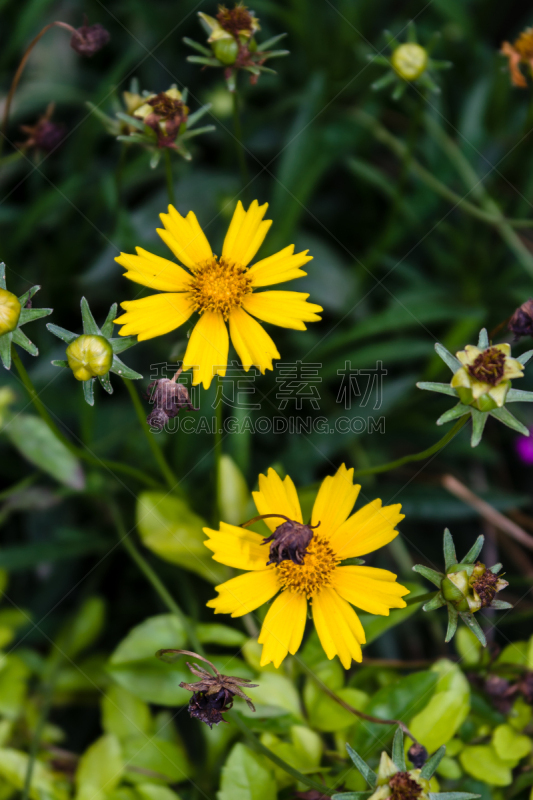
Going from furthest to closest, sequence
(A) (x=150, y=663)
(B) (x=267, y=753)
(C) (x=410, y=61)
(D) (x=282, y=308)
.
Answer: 1. (C) (x=410, y=61)
2. (A) (x=150, y=663)
3. (D) (x=282, y=308)
4. (B) (x=267, y=753)

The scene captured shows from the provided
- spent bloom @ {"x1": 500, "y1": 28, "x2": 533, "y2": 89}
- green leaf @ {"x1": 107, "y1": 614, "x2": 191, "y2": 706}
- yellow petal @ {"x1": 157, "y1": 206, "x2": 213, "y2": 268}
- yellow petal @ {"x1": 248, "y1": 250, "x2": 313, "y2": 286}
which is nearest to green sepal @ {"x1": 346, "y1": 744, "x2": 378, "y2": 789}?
green leaf @ {"x1": 107, "y1": 614, "x2": 191, "y2": 706}

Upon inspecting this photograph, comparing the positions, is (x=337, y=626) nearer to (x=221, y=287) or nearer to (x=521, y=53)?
(x=221, y=287)

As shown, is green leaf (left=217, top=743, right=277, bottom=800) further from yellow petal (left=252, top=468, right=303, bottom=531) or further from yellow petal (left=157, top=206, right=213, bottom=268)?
yellow petal (left=157, top=206, right=213, bottom=268)

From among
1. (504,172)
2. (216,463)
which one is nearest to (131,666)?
(216,463)

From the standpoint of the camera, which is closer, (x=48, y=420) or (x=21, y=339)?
(x=21, y=339)

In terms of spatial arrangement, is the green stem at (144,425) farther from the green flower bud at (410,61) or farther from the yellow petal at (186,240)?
the green flower bud at (410,61)

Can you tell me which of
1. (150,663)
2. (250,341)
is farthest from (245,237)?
(150,663)

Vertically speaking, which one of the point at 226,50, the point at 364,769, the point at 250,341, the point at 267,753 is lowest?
the point at 267,753

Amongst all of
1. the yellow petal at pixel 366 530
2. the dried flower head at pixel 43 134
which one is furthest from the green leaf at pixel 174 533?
the dried flower head at pixel 43 134
